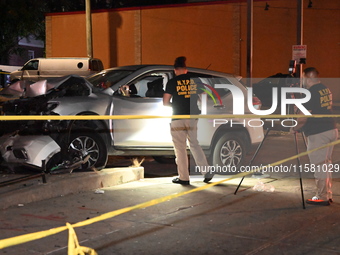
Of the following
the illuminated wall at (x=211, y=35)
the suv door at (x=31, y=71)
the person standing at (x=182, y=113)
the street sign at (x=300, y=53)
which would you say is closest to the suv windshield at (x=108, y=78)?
the person standing at (x=182, y=113)

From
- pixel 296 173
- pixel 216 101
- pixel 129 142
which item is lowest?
pixel 296 173

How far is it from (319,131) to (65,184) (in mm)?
3371

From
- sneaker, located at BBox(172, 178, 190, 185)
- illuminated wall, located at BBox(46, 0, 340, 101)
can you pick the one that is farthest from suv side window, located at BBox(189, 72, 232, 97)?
illuminated wall, located at BBox(46, 0, 340, 101)

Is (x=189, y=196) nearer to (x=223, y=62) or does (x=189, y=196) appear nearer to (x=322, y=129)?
(x=322, y=129)

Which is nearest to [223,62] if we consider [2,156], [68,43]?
[68,43]

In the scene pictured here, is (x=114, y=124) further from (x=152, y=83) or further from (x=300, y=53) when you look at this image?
(x=300, y=53)

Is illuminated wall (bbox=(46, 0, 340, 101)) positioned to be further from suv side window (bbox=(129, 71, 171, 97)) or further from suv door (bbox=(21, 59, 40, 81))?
suv side window (bbox=(129, 71, 171, 97))

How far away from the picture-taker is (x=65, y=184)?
785 cm

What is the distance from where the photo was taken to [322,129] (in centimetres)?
744

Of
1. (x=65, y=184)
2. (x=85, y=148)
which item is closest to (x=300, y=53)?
(x=85, y=148)

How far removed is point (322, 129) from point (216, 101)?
2664 mm

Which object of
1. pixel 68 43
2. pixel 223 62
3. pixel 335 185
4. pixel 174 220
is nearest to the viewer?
pixel 174 220

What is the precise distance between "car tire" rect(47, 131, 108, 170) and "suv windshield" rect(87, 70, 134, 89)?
98 centimetres

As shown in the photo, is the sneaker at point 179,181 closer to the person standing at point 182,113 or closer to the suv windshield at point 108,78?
the person standing at point 182,113
